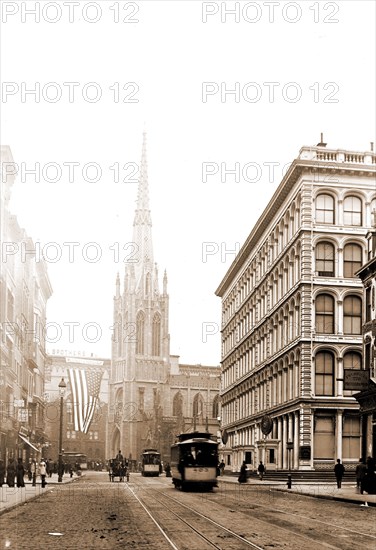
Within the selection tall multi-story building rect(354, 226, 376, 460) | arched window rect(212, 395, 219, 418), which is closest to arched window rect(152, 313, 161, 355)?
arched window rect(212, 395, 219, 418)

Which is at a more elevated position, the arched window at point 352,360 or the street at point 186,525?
the arched window at point 352,360

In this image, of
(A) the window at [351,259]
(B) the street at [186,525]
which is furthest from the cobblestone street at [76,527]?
(A) the window at [351,259]

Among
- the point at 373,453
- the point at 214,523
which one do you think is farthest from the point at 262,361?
the point at 214,523

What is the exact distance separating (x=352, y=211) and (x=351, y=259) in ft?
11.0

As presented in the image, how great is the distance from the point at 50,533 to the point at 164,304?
144m

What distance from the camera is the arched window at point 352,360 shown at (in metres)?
61.6

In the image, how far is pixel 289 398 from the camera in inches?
2559

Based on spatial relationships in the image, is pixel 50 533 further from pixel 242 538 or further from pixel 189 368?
pixel 189 368

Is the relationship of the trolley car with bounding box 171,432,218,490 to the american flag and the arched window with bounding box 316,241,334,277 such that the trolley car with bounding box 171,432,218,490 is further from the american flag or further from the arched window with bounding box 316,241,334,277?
the american flag

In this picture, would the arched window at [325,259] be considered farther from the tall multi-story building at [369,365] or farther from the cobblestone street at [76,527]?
the cobblestone street at [76,527]

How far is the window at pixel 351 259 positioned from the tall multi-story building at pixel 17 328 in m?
22.3

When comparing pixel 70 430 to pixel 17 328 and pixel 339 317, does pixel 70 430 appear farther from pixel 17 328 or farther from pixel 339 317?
pixel 339 317

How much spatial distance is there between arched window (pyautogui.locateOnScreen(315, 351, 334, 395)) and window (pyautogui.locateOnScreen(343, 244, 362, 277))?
575 centimetres

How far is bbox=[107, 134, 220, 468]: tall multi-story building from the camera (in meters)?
160
